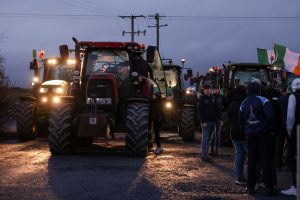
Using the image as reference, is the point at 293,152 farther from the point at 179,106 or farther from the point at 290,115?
the point at 179,106

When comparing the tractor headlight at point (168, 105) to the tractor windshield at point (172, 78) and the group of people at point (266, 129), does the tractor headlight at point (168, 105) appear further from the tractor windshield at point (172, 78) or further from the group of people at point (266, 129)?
the group of people at point (266, 129)

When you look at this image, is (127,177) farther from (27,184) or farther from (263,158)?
(263,158)

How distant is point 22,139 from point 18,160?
17.2 ft

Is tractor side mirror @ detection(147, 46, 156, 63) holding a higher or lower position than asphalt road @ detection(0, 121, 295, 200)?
higher

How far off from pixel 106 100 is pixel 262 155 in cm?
588

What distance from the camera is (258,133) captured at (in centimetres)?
927

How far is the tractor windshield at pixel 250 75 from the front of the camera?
60.6 feet

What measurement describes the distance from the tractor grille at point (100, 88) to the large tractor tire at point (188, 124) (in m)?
4.43

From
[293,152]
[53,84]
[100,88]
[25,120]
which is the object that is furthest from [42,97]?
[293,152]

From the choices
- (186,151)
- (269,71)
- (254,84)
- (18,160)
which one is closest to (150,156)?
(186,151)

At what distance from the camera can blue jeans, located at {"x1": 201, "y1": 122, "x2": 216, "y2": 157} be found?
526 inches

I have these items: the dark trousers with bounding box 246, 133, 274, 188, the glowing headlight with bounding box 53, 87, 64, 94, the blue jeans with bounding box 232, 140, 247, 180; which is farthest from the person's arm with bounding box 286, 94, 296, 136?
the glowing headlight with bounding box 53, 87, 64, 94

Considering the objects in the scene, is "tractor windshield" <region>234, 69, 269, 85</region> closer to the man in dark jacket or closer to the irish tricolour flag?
the irish tricolour flag

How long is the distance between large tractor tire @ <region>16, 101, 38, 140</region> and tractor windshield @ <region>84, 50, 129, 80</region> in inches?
140
